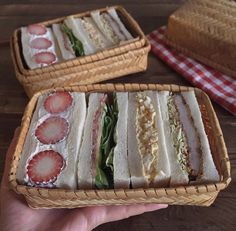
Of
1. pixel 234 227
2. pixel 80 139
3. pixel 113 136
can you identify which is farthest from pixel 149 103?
pixel 234 227

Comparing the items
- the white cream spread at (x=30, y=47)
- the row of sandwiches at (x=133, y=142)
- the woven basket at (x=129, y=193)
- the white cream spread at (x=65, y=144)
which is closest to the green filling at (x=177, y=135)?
the row of sandwiches at (x=133, y=142)

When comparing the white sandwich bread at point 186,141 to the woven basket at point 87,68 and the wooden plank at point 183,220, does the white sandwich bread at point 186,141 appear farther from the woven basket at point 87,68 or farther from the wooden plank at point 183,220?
the woven basket at point 87,68

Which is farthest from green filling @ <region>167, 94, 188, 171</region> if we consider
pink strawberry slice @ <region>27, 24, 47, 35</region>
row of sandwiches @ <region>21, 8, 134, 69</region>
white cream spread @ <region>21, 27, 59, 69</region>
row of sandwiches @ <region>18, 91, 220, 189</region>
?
pink strawberry slice @ <region>27, 24, 47, 35</region>

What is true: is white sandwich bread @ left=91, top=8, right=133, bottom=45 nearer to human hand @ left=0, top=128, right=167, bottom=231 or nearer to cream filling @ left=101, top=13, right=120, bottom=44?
cream filling @ left=101, top=13, right=120, bottom=44

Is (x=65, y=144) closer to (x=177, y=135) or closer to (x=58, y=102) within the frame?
(x=58, y=102)

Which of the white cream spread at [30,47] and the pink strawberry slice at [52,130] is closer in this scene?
the pink strawberry slice at [52,130]

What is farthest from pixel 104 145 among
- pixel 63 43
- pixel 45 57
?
pixel 63 43
